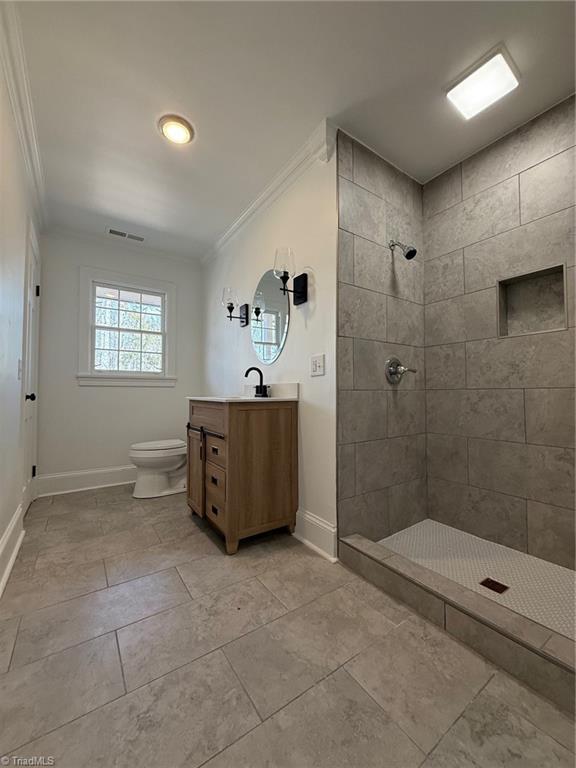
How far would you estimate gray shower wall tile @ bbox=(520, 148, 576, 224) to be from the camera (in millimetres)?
1576

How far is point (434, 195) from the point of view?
7.14ft

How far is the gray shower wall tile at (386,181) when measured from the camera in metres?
1.91

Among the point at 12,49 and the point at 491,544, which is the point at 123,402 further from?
the point at 491,544

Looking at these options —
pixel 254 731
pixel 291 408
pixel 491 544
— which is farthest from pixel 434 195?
pixel 254 731

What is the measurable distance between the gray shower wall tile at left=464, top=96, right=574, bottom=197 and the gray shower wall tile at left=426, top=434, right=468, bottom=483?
1588 mm

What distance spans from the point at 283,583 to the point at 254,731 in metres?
0.66

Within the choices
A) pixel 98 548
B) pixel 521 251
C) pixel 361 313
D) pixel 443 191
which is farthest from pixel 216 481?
pixel 443 191

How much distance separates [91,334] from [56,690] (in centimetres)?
284

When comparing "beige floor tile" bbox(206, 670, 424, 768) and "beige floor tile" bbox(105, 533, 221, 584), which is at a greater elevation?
"beige floor tile" bbox(105, 533, 221, 584)

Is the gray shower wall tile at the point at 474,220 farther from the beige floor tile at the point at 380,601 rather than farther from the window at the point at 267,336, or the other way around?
the beige floor tile at the point at 380,601

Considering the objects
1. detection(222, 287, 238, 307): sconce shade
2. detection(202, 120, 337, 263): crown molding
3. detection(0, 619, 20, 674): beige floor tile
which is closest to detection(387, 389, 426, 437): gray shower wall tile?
detection(202, 120, 337, 263): crown molding

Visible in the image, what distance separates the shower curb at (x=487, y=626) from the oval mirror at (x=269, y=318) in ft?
4.77

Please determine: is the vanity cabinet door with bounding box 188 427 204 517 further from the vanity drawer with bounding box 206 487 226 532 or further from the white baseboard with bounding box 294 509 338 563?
the white baseboard with bounding box 294 509 338 563

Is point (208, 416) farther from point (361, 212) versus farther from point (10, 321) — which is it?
point (361, 212)
